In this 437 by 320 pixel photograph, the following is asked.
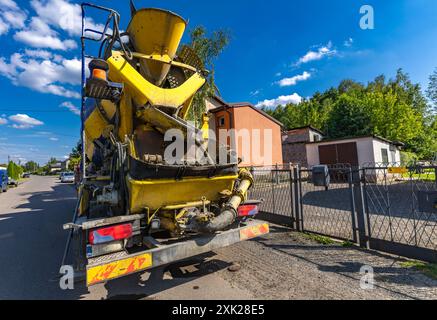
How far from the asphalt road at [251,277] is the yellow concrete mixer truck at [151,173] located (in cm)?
55

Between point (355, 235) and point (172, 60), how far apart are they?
15.7 ft

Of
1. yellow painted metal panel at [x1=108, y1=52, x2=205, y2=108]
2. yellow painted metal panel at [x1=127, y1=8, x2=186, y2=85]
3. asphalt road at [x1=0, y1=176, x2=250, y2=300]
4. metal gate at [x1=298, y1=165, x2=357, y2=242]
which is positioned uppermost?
yellow painted metal panel at [x1=127, y1=8, x2=186, y2=85]

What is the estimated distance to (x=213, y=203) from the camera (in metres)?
4.26

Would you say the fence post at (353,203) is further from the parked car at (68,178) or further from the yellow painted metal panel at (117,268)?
the parked car at (68,178)

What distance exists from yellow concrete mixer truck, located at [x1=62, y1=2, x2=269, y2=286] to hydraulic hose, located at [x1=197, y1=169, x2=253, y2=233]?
0.05ft

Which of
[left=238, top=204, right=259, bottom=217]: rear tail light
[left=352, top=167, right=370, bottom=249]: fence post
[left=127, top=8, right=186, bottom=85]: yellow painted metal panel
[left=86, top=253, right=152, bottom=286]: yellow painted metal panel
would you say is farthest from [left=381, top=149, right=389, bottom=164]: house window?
[left=86, top=253, right=152, bottom=286]: yellow painted metal panel

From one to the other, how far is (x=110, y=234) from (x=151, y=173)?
2.93 ft

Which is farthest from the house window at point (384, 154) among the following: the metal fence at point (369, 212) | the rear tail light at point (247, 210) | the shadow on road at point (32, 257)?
the shadow on road at point (32, 257)

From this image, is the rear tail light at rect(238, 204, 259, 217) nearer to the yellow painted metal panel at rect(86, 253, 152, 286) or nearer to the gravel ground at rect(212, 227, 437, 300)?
the gravel ground at rect(212, 227, 437, 300)

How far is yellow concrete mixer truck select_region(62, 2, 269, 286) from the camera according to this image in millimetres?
3008

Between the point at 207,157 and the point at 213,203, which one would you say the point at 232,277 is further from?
the point at 207,157

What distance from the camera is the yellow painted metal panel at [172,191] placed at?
313cm
